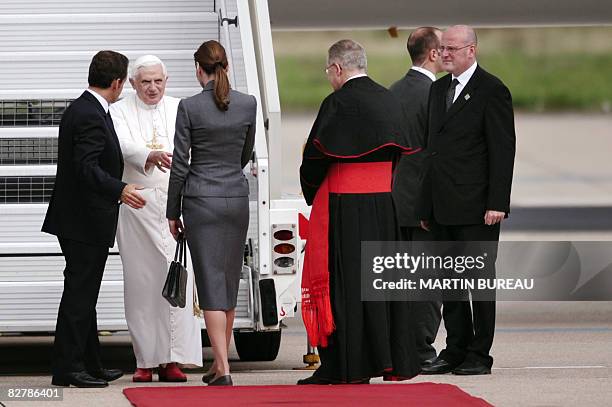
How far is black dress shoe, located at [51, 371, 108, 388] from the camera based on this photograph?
25.2ft

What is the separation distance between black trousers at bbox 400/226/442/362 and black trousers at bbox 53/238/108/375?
1.86 metres

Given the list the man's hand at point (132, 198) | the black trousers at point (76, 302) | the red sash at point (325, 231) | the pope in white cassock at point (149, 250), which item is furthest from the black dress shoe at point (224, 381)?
the man's hand at point (132, 198)

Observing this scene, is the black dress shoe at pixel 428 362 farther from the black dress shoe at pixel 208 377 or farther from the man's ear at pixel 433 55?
the man's ear at pixel 433 55

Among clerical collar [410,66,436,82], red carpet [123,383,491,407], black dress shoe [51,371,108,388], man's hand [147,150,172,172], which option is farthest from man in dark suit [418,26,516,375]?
black dress shoe [51,371,108,388]

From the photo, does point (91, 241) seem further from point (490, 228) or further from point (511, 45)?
point (511, 45)

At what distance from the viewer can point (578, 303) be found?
1363cm

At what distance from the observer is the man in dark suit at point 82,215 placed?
7.65m

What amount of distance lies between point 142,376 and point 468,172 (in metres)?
2.03

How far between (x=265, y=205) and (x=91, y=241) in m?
1.06

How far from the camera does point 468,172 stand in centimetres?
834

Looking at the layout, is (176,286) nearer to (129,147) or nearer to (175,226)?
(175,226)

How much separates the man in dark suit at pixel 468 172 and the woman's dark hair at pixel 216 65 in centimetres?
143

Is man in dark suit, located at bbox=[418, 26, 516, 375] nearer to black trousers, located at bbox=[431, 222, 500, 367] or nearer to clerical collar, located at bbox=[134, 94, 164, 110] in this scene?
black trousers, located at bbox=[431, 222, 500, 367]

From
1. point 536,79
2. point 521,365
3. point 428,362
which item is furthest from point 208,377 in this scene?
point 536,79
